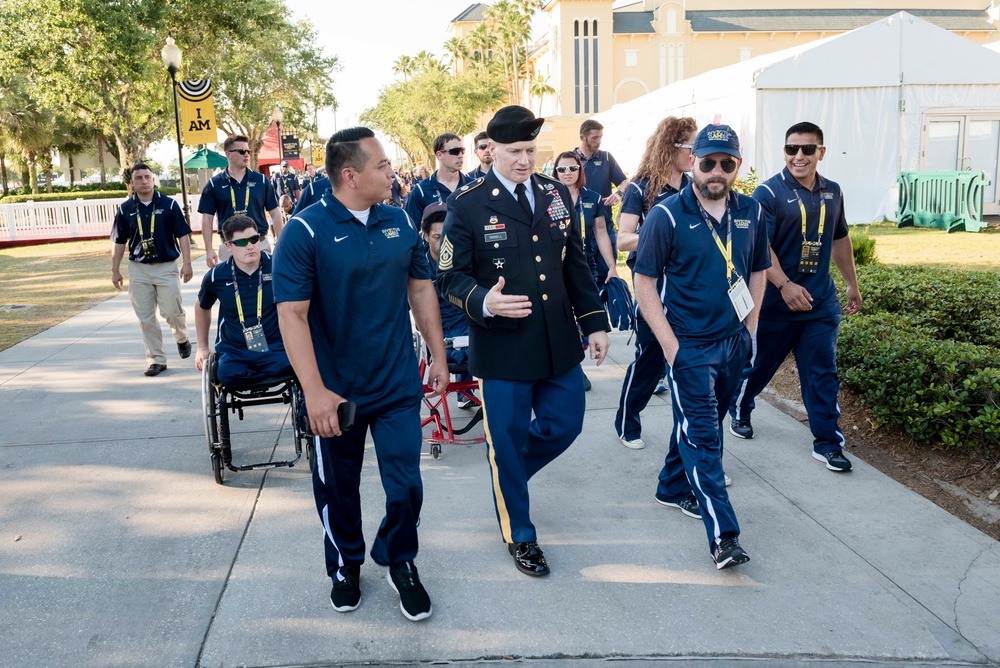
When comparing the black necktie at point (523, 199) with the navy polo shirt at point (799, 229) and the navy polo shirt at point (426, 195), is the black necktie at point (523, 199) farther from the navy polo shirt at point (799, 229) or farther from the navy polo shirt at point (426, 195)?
the navy polo shirt at point (426, 195)

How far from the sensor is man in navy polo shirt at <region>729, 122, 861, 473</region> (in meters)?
5.04

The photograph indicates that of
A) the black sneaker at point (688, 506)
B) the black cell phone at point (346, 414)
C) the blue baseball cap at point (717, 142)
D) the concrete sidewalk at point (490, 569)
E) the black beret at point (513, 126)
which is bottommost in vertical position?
the concrete sidewalk at point (490, 569)

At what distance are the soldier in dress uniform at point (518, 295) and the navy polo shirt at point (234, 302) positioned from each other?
6.31 ft

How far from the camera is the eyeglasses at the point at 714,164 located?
3967 mm

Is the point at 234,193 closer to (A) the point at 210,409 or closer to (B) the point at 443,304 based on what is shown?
(B) the point at 443,304

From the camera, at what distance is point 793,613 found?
11.6 ft

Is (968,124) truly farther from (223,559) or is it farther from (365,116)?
(365,116)

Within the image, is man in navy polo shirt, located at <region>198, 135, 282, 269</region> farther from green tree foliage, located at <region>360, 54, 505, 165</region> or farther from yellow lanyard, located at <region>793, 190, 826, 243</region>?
green tree foliage, located at <region>360, 54, 505, 165</region>

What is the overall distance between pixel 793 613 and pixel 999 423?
210 centimetres

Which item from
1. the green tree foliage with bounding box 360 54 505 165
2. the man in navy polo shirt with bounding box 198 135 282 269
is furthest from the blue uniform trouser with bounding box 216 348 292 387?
the green tree foliage with bounding box 360 54 505 165

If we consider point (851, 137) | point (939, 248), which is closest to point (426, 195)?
point (939, 248)

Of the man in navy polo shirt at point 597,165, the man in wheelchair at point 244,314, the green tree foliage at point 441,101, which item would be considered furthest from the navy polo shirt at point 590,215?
the green tree foliage at point 441,101

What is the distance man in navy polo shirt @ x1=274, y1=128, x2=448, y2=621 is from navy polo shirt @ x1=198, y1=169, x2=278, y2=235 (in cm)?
501

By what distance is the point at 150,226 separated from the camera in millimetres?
8023
